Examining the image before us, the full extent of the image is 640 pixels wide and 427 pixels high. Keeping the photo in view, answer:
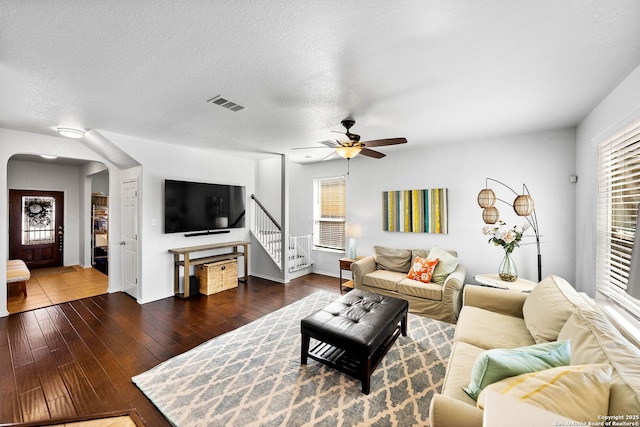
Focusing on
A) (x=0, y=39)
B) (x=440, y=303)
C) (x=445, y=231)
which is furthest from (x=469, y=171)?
(x=0, y=39)

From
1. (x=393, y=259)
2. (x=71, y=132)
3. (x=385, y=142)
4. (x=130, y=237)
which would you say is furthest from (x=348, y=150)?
(x=130, y=237)

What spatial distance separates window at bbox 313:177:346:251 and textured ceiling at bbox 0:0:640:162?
2.58 m

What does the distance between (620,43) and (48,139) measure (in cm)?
636

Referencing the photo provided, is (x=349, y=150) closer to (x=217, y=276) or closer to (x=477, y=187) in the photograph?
(x=477, y=187)

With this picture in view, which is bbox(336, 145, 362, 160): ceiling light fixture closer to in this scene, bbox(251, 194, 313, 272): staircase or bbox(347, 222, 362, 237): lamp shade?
bbox(347, 222, 362, 237): lamp shade

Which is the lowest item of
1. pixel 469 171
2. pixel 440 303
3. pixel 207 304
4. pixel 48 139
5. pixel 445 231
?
pixel 207 304

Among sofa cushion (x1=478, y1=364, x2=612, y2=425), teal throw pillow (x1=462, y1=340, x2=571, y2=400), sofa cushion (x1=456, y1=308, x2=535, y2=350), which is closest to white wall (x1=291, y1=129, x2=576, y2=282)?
sofa cushion (x1=456, y1=308, x2=535, y2=350)

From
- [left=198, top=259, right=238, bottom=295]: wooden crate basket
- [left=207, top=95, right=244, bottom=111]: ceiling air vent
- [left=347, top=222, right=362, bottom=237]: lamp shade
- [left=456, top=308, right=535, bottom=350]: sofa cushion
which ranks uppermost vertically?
[left=207, top=95, right=244, bottom=111]: ceiling air vent

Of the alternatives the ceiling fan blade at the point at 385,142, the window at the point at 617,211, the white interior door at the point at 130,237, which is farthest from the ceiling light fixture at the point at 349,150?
the white interior door at the point at 130,237

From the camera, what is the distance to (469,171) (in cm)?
402

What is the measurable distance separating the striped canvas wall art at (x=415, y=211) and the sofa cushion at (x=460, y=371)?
2532 millimetres

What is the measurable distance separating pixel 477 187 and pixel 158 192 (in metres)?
5.07

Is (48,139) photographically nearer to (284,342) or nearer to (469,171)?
(284,342)

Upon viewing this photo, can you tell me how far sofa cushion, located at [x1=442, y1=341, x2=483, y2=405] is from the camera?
144 cm
